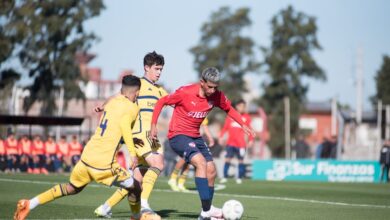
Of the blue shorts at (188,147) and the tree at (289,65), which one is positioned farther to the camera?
the tree at (289,65)

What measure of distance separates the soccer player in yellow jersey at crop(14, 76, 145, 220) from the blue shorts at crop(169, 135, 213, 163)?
1.87m

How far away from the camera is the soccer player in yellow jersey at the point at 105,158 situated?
10.5m

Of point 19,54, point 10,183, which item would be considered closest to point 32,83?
point 19,54

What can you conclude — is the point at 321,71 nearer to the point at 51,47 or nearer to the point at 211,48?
the point at 211,48

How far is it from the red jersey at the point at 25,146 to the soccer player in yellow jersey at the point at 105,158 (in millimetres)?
25787

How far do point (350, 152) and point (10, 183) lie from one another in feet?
113

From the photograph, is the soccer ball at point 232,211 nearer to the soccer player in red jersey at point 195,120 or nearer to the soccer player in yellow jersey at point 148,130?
the soccer player in red jersey at point 195,120

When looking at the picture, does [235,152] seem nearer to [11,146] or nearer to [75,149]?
[11,146]

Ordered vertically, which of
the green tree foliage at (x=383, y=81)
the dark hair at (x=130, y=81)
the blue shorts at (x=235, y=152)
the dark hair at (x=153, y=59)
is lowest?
the blue shorts at (x=235, y=152)

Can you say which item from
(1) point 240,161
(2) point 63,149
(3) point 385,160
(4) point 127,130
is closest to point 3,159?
(2) point 63,149

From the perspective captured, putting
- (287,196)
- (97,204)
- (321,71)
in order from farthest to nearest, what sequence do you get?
(321,71), (287,196), (97,204)

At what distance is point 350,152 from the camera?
172 feet

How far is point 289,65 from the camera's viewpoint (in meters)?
81.9

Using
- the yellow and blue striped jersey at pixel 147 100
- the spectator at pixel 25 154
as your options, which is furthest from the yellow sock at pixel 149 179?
the spectator at pixel 25 154
